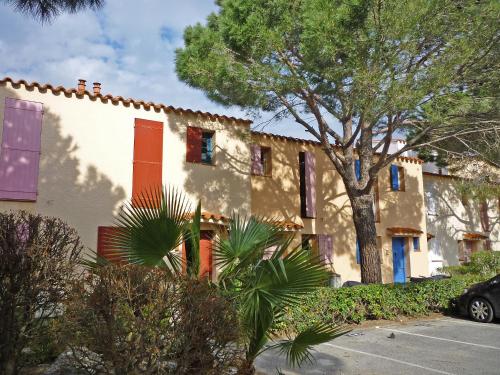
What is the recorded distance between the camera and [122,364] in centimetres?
342

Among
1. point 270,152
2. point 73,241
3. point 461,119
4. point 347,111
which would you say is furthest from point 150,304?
point 270,152

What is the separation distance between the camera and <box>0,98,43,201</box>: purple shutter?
A: 11031 mm

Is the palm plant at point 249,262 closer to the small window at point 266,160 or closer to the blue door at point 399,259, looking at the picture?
the small window at point 266,160

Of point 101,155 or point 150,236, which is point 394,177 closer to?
point 101,155

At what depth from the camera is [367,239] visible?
1270 centimetres

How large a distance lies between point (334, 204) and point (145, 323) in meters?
14.8

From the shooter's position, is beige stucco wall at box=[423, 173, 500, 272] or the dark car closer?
the dark car

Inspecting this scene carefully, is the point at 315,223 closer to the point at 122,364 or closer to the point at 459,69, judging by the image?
the point at 459,69

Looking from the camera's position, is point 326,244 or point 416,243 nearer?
point 326,244

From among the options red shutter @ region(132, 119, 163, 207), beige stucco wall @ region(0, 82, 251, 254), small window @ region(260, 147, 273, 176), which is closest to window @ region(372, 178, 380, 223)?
small window @ region(260, 147, 273, 176)

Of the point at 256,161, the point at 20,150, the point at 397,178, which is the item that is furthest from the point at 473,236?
the point at 20,150

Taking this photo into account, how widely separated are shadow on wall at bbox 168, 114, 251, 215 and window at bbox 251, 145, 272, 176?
91 centimetres

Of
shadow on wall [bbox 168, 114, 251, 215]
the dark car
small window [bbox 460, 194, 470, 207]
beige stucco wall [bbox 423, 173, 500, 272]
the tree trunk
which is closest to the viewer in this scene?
the dark car

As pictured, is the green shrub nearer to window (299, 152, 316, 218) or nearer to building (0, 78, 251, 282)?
window (299, 152, 316, 218)
